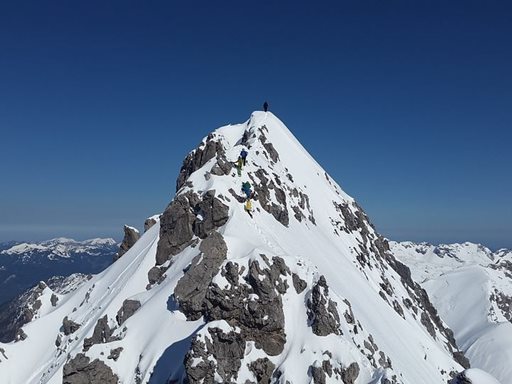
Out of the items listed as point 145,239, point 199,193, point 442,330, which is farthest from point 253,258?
point 442,330

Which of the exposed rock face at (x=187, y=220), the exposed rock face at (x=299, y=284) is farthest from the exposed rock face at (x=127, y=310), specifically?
the exposed rock face at (x=299, y=284)

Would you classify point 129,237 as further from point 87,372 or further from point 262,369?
point 262,369

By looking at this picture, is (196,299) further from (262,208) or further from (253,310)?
(262,208)

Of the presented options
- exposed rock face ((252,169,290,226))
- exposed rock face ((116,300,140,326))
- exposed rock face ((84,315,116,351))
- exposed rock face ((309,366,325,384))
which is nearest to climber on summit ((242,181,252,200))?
exposed rock face ((252,169,290,226))

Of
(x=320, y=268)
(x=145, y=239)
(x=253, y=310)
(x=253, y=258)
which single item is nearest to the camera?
(x=253, y=310)

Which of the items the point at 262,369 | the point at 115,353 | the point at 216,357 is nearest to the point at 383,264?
the point at 262,369

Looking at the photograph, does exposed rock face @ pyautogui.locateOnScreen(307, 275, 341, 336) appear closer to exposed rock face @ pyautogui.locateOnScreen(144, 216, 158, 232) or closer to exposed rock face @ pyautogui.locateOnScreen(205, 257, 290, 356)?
exposed rock face @ pyautogui.locateOnScreen(205, 257, 290, 356)
